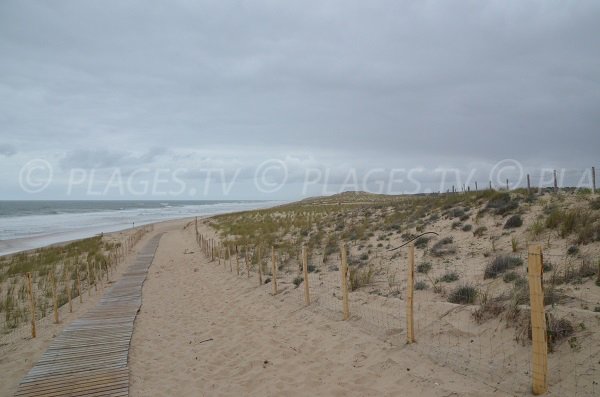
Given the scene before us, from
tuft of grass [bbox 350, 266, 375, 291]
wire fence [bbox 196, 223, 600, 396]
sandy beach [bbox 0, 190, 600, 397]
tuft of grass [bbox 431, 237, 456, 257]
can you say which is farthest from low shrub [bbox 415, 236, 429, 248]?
tuft of grass [bbox 350, 266, 375, 291]

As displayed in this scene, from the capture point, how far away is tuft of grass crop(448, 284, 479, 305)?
7295 mm

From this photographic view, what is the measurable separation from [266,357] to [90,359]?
305cm

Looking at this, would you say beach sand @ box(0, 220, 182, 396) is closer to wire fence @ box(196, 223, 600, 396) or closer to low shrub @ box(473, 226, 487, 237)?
wire fence @ box(196, 223, 600, 396)

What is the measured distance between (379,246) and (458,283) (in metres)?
5.78

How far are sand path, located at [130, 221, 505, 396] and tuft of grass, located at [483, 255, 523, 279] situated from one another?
3.44 metres

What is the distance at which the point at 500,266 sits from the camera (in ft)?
28.4

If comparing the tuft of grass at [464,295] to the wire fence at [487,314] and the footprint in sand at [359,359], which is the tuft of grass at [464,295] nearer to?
the wire fence at [487,314]

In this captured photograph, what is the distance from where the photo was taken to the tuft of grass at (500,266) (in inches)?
336

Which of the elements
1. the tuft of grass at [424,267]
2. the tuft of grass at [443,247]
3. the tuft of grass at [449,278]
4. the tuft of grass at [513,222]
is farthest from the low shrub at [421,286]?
the tuft of grass at [513,222]

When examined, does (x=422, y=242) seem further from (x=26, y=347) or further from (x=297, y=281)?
(x=26, y=347)

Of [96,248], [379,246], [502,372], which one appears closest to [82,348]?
[502,372]

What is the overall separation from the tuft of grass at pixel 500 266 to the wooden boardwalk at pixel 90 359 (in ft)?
23.7

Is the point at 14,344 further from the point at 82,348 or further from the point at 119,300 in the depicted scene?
the point at 119,300

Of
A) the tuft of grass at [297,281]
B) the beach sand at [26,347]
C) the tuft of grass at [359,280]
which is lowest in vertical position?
the beach sand at [26,347]
